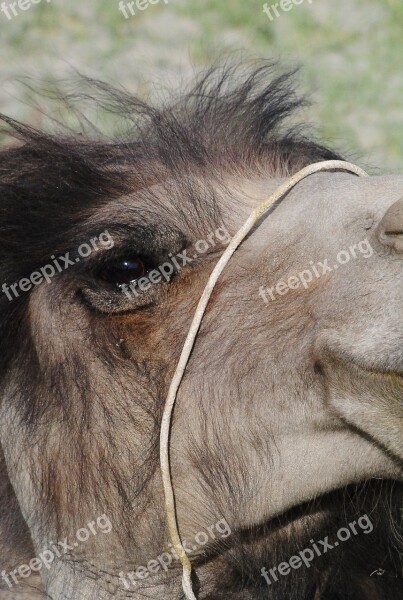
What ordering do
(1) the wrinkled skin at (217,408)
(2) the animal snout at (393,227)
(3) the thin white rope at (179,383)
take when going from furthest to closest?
(3) the thin white rope at (179,383) → (1) the wrinkled skin at (217,408) → (2) the animal snout at (393,227)

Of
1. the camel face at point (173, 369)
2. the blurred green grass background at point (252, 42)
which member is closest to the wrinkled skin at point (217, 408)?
the camel face at point (173, 369)

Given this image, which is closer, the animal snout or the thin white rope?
the animal snout

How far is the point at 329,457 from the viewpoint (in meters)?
2.43

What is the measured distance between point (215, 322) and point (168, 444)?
36cm

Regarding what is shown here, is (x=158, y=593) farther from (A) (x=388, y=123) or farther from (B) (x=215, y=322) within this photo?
(A) (x=388, y=123)

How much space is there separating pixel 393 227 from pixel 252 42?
17.1ft

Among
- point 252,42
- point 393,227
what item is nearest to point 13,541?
point 393,227

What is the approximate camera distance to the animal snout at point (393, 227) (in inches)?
83.0

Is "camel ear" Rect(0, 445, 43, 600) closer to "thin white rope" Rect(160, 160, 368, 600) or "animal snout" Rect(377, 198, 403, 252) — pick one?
"thin white rope" Rect(160, 160, 368, 600)

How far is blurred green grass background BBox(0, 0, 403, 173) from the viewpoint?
670cm

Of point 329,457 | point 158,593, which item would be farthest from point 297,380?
point 158,593

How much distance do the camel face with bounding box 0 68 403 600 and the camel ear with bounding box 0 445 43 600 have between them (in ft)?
0.34

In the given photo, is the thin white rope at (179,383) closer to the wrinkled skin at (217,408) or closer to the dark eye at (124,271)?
the wrinkled skin at (217,408)

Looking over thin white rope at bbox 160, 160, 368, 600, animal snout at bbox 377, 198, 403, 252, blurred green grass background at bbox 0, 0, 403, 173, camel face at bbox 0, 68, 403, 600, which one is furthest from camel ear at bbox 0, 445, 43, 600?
blurred green grass background at bbox 0, 0, 403, 173
